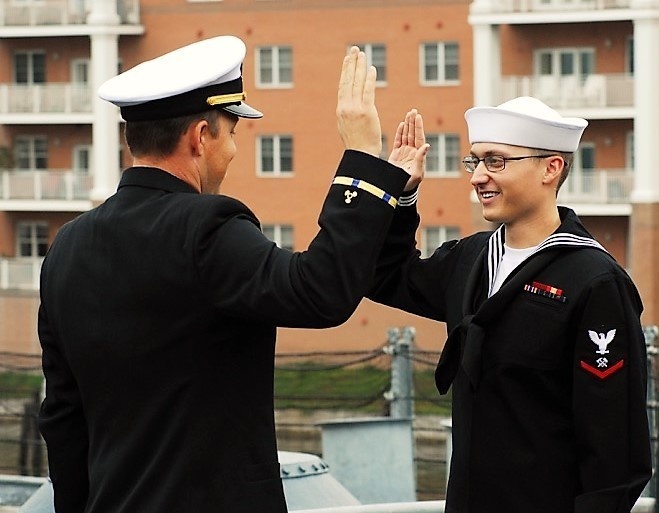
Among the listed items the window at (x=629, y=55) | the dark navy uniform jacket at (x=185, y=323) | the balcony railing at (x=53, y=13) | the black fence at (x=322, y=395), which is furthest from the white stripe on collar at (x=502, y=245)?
the balcony railing at (x=53, y=13)

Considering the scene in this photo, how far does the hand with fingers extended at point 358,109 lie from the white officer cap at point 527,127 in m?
0.88

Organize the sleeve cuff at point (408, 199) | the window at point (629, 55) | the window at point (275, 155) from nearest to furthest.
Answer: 1. the sleeve cuff at point (408, 199)
2. the window at point (629, 55)
3. the window at point (275, 155)

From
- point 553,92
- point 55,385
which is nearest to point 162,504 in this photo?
point 55,385

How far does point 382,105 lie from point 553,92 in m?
3.88

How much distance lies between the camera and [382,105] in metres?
40.5

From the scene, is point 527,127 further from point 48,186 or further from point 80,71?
point 80,71

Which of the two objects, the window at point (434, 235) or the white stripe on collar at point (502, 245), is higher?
the white stripe on collar at point (502, 245)

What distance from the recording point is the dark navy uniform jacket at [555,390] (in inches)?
189

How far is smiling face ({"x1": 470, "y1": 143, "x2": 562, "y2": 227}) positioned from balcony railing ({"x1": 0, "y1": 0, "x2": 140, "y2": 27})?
3894cm

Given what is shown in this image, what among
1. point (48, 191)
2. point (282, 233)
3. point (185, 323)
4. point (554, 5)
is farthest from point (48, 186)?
point (185, 323)

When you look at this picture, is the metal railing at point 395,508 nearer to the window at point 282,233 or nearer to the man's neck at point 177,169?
the man's neck at point 177,169

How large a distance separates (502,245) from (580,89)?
34.4m

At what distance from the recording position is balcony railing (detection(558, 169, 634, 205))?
39.0m

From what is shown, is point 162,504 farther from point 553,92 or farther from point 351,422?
point 553,92
